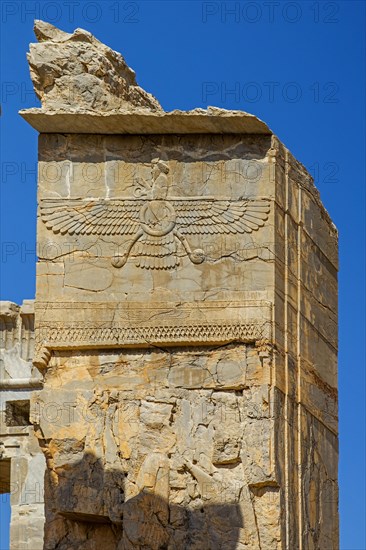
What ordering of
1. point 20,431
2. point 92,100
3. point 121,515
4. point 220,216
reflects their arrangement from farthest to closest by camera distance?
point 20,431, point 92,100, point 220,216, point 121,515

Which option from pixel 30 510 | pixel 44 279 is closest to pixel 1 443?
pixel 30 510

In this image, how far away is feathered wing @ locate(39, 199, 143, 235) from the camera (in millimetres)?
17062

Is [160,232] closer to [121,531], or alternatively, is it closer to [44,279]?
[44,279]

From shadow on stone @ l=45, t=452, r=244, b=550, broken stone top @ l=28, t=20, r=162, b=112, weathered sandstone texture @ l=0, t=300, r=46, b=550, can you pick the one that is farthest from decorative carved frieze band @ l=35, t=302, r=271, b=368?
weathered sandstone texture @ l=0, t=300, r=46, b=550

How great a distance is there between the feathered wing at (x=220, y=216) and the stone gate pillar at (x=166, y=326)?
0.01 metres

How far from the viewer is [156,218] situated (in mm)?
17047

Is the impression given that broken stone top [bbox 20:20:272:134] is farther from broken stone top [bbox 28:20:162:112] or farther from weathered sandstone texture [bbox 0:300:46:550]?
weathered sandstone texture [bbox 0:300:46:550]

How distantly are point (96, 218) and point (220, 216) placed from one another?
1220mm

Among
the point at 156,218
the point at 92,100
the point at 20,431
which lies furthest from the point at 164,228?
the point at 20,431

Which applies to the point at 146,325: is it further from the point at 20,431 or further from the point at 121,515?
the point at 20,431

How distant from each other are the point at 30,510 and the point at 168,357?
28.5 ft

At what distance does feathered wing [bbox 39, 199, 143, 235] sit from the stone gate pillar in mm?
14

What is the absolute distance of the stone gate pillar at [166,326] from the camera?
648 inches

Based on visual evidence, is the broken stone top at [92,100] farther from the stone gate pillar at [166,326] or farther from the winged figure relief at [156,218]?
the winged figure relief at [156,218]
